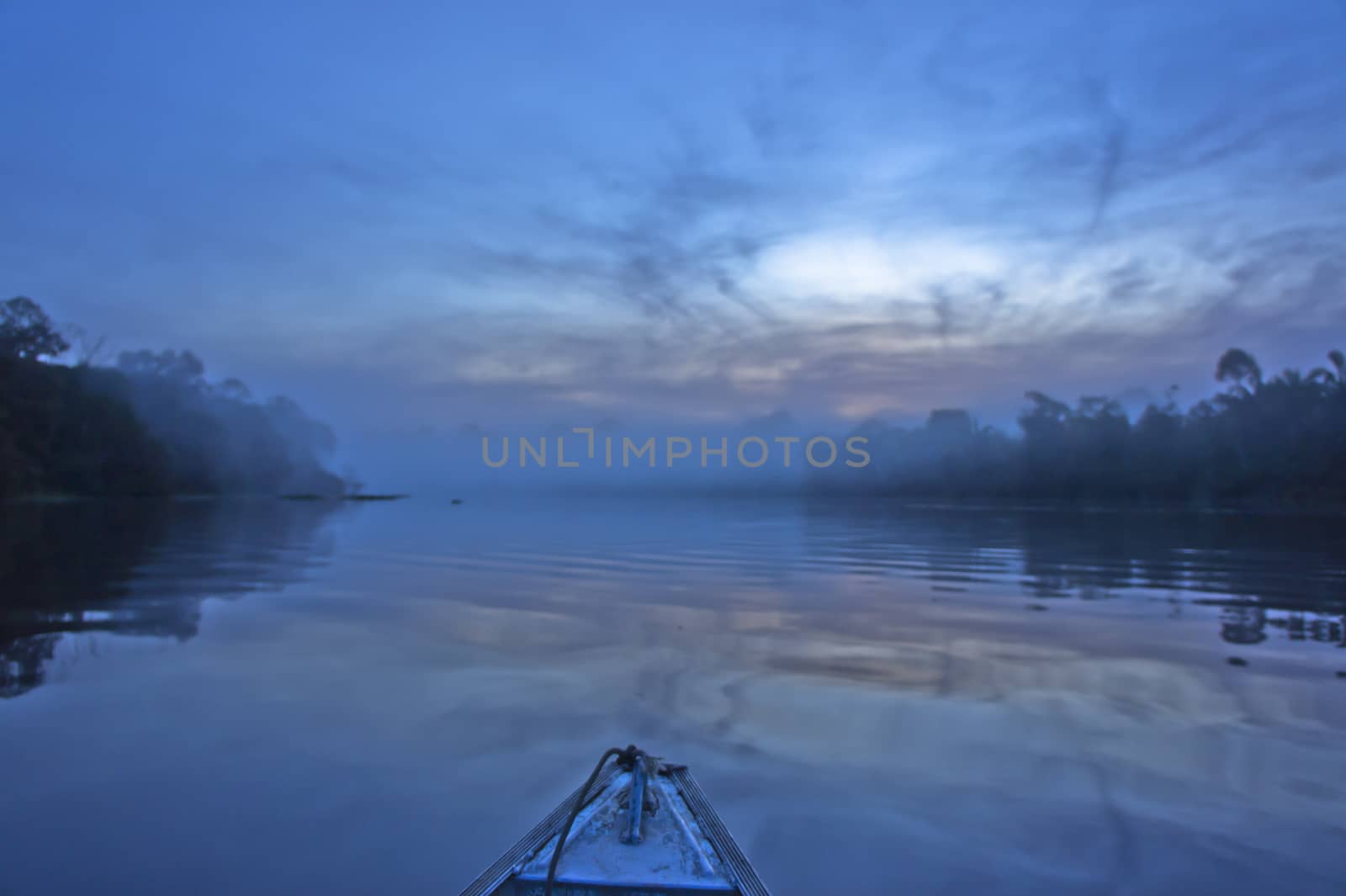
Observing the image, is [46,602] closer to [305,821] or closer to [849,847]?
[305,821]

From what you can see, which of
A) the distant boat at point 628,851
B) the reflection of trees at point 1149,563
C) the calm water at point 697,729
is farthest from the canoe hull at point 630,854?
the reflection of trees at point 1149,563

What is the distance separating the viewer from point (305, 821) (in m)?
4.25

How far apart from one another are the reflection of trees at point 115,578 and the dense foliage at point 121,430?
38.6 m

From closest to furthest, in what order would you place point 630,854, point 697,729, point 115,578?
point 630,854, point 697,729, point 115,578

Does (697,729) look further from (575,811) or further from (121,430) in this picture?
(121,430)

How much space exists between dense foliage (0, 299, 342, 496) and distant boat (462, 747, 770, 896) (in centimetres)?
6530

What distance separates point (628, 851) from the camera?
3.45 meters

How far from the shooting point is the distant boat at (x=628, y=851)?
3135 millimetres

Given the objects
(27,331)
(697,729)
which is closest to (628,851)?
(697,729)

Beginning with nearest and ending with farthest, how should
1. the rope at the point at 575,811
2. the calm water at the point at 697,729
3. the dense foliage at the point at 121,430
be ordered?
the rope at the point at 575,811 → the calm water at the point at 697,729 → the dense foliage at the point at 121,430

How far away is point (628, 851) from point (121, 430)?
85759 mm

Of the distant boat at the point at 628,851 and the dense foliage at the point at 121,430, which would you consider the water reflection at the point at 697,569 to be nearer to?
the distant boat at the point at 628,851

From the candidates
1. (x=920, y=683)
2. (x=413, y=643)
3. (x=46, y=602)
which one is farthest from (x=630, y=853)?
(x=46, y=602)

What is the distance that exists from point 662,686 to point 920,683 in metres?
2.41
